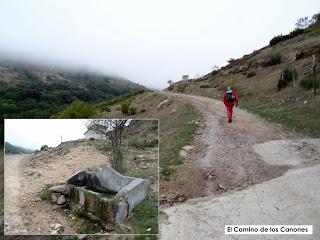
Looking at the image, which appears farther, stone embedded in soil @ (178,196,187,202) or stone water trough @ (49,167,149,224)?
stone embedded in soil @ (178,196,187,202)

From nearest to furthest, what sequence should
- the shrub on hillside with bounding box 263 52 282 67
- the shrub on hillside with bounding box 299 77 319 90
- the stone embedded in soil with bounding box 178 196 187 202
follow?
1. the stone embedded in soil with bounding box 178 196 187 202
2. the shrub on hillside with bounding box 299 77 319 90
3. the shrub on hillside with bounding box 263 52 282 67

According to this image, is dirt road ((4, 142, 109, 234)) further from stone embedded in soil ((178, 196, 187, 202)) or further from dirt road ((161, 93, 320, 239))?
stone embedded in soil ((178, 196, 187, 202))

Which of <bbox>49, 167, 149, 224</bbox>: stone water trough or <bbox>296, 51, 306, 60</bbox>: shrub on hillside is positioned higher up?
<bbox>296, 51, 306, 60</bbox>: shrub on hillside

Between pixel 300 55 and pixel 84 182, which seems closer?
pixel 84 182

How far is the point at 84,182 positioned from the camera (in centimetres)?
488

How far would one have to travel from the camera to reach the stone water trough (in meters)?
4.73

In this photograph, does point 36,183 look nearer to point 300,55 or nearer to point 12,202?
point 12,202

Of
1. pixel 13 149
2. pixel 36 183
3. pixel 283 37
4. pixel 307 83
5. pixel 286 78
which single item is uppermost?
pixel 283 37

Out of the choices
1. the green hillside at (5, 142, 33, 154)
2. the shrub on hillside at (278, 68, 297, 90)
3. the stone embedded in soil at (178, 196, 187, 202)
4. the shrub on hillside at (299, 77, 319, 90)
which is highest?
the shrub on hillside at (278, 68, 297, 90)

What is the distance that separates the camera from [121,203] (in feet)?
15.4

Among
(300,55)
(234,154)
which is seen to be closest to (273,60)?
(300,55)

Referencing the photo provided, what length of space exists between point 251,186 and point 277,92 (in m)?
16.8

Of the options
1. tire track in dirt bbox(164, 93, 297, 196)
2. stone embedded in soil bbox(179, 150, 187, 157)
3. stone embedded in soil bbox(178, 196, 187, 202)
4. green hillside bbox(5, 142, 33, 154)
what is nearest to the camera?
green hillside bbox(5, 142, 33, 154)

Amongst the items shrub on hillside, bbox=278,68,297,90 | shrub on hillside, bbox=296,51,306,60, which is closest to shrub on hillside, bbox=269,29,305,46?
Result: shrub on hillside, bbox=296,51,306,60
